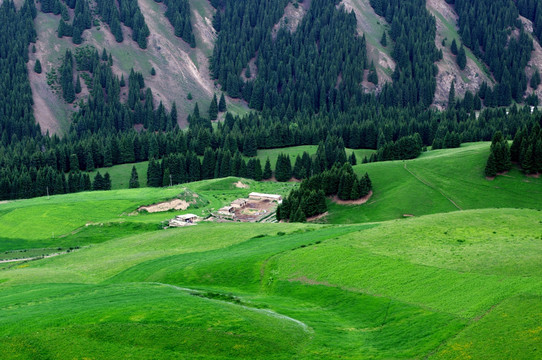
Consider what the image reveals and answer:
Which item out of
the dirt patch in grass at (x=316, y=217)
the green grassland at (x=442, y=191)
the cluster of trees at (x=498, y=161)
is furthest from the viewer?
the cluster of trees at (x=498, y=161)

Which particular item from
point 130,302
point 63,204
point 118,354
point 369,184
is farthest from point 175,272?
point 63,204

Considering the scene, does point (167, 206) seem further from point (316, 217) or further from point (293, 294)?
point (293, 294)

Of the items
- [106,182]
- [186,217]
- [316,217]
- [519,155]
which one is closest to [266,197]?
[186,217]

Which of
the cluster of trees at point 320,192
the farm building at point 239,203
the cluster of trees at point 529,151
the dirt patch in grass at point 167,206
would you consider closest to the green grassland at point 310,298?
the cluster of trees at point 320,192

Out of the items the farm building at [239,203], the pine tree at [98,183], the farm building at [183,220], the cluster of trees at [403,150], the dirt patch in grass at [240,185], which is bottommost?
the farm building at [183,220]

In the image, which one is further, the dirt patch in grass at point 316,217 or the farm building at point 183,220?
the farm building at point 183,220

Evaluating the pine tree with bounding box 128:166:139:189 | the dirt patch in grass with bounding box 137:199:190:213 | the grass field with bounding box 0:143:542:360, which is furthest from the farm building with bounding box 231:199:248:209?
the pine tree with bounding box 128:166:139:189

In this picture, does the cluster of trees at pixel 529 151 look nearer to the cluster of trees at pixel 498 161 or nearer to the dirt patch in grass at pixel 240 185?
the cluster of trees at pixel 498 161
